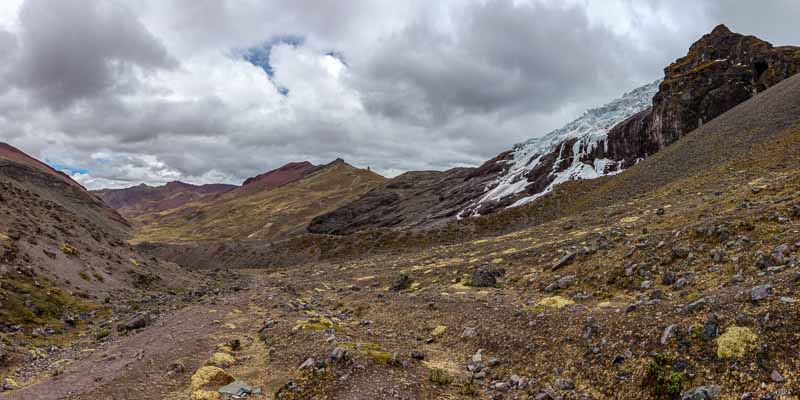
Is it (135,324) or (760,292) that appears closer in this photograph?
(760,292)

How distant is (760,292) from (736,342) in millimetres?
2375

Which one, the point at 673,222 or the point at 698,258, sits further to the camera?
the point at 673,222

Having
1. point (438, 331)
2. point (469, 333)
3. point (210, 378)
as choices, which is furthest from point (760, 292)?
point (210, 378)

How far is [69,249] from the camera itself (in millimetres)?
37344

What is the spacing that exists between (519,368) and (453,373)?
7.31ft

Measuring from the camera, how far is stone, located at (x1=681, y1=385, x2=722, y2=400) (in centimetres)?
868

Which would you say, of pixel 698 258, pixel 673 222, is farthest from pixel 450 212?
pixel 698 258

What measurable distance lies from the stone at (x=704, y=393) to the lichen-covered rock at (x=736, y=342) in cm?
114

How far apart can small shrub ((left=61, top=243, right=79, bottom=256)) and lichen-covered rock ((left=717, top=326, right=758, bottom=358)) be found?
1854 inches

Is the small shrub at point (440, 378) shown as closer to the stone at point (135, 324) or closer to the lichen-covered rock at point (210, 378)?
the lichen-covered rock at point (210, 378)

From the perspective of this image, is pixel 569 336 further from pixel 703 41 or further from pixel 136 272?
pixel 703 41

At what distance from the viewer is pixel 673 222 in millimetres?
26578

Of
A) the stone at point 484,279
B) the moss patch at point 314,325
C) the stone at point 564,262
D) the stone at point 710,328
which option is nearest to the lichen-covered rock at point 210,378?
the moss patch at point 314,325

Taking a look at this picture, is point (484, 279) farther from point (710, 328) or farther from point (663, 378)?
point (663, 378)
